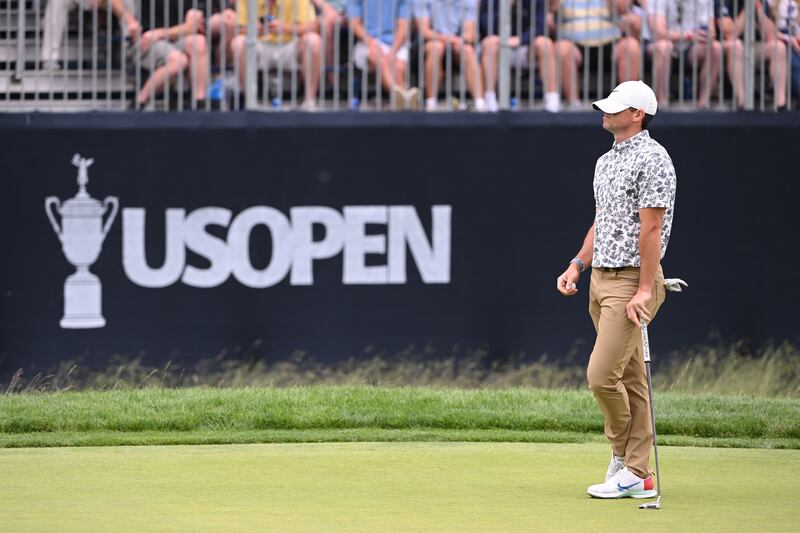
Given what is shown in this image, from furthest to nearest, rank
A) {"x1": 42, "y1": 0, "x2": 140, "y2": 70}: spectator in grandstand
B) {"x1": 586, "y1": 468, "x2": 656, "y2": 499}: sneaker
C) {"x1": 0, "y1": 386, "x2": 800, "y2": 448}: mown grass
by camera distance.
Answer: {"x1": 42, "y1": 0, "x2": 140, "y2": 70}: spectator in grandstand → {"x1": 0, "y1": 386, "x2": 800, "y2": 448}: mown grass → {"x1": 586, "y1": 468, "x2": 656, "y2": 499}: sneaker

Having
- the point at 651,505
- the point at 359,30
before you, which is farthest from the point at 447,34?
the point at 651,505

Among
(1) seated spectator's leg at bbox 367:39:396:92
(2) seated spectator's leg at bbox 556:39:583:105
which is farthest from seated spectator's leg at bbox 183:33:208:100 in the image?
(2) seated spectator's leg at bbox 556:39:583:105

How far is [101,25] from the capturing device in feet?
39.4

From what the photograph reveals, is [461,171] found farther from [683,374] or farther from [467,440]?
[467,440]

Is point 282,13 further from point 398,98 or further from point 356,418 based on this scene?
point 356,418

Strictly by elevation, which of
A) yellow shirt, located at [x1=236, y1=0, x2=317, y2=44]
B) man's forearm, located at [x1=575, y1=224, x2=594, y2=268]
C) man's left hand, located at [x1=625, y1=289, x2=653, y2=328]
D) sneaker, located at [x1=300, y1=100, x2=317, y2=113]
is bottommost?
man's left hand, located at [x1=625, y1=289, x2=653, y2=328]

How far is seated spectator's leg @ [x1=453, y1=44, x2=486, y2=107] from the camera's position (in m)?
12.0

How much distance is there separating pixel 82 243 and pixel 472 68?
3.45m

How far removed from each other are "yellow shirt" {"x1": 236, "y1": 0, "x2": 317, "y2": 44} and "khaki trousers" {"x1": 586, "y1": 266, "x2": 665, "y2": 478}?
5.92m

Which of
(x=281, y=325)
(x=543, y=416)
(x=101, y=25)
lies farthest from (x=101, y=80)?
(x=543, y=416)

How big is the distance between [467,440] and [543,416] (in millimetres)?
924

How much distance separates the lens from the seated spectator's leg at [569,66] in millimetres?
12008

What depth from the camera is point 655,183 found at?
636cm

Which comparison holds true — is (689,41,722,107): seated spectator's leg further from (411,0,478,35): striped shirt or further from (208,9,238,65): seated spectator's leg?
(208,9,238,65): seated spectator's leg
